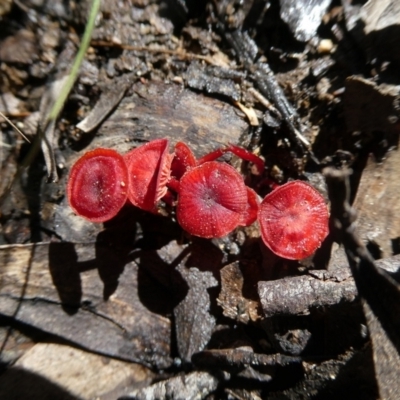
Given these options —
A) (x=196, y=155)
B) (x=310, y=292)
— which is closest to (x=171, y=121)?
(x=196, y=155)

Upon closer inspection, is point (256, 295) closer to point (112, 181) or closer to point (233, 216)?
point (233, 216)

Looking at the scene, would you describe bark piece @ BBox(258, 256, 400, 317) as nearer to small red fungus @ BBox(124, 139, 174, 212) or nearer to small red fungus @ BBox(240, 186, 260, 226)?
small red fungus @ BBox(240, 186, 260, 226)

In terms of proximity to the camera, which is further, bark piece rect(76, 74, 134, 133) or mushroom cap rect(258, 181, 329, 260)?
bark piece rect(76, 74, 134, 133)

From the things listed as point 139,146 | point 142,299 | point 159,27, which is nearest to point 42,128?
point 139,146

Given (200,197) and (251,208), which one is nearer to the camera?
(200,197)

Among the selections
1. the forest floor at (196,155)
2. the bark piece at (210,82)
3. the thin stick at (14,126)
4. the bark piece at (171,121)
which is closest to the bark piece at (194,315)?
the forest floor at (196,155)

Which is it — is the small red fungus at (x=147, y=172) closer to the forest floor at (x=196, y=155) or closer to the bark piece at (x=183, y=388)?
the forest floor at (x=196, y=155)

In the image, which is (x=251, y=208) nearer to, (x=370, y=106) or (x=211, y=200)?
(x=211, y=200)

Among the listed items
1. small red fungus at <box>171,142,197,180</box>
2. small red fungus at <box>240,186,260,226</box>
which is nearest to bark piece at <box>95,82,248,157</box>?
small red fungus at <box>171,142,197,180</box>
